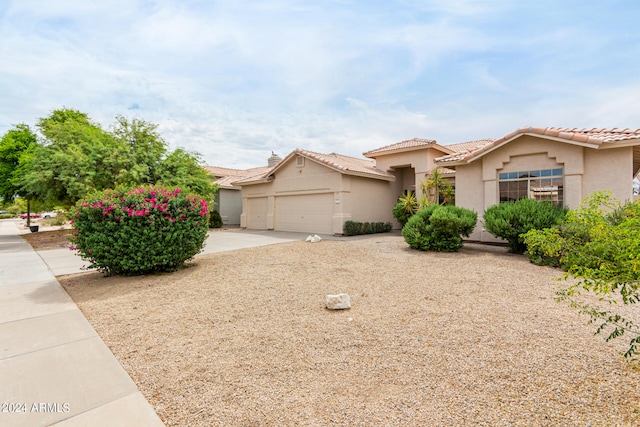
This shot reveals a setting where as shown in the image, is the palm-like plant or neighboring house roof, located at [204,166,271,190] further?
neighboring house roof, located at [204,166,271,190]

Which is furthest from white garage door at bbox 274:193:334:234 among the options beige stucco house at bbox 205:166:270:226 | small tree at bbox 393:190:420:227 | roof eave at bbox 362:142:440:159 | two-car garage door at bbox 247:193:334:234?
beige stucco house at bbox 205:166:270:226

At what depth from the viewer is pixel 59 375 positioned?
3250 mm

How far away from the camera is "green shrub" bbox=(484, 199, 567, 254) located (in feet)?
30.4

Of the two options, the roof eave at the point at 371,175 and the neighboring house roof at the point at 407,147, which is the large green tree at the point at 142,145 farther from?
the neighboring house roof at the point at 407,147

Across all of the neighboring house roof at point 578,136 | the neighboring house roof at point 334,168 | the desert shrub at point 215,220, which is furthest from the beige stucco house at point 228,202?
the neighboring house roof at point 578,136

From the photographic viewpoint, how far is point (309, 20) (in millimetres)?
8016

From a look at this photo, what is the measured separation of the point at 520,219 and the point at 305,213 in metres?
11.6

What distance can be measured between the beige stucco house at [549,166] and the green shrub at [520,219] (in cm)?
220

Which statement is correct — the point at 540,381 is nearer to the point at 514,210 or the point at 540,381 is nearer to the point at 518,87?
the point at 514,210

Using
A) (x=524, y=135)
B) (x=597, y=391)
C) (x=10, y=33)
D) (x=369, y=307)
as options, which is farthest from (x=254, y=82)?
(x=597, y=391)

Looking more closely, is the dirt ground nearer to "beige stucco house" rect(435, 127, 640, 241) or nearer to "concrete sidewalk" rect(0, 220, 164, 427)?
"concrete sidewalk" rect(0, 220, 164, 427)

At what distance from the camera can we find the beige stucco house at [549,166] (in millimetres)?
10281

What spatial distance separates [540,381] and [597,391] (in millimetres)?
427

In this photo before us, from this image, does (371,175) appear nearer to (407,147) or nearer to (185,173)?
(407,147)
